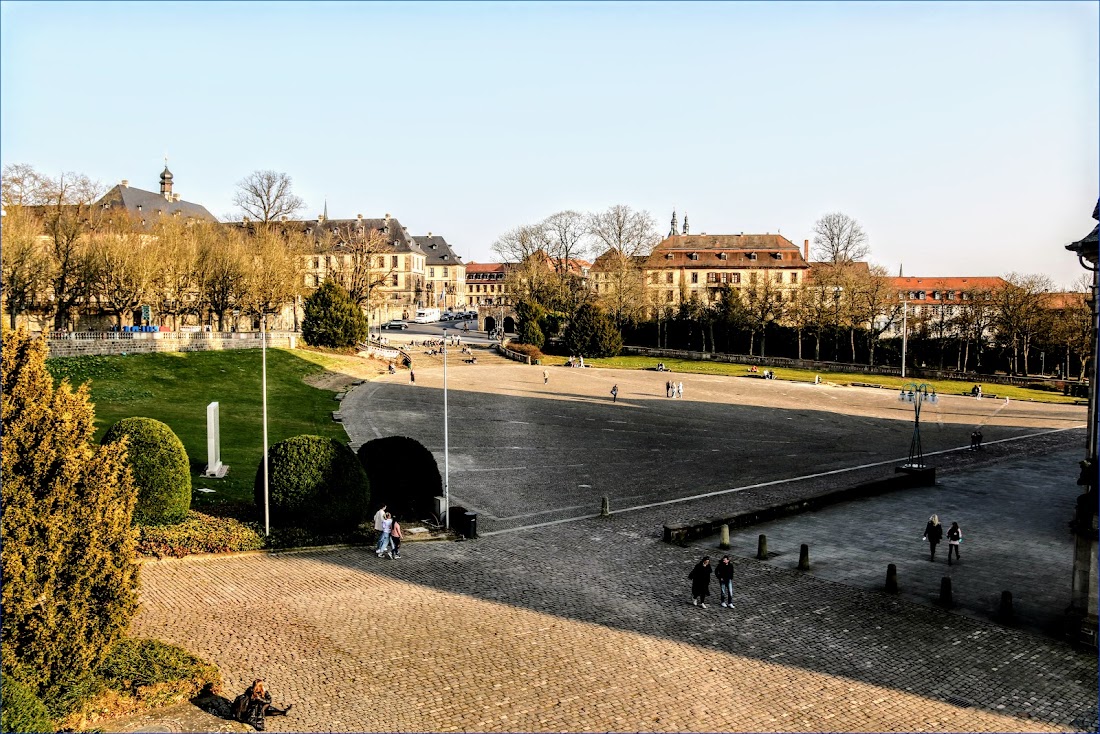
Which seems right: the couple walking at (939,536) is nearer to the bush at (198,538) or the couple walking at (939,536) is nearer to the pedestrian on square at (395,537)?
the pedestrian on square at (395,537)

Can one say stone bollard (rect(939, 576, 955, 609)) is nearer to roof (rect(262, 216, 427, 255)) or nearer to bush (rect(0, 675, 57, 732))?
bush (rect(0, 675, 57, 732))

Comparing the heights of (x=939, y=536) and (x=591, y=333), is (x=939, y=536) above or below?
below

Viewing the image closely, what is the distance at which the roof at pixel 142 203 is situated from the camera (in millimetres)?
94812

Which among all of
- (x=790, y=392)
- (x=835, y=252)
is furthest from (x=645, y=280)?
(x=790, y=392)

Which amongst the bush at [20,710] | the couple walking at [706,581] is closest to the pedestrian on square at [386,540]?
the couple walking at [706,581]

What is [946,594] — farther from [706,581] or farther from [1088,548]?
[706,581]

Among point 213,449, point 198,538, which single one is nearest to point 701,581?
point 198,538

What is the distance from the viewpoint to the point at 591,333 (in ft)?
286

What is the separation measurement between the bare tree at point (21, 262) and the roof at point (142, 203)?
4060cm

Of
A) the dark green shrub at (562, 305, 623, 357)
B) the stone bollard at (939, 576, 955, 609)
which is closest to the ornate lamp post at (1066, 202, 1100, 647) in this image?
the stone bollard at (939, 576, 955, 609)

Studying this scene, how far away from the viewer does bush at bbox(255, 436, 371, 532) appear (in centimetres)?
2189

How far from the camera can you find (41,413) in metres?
11.6

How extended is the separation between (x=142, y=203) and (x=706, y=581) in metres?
102

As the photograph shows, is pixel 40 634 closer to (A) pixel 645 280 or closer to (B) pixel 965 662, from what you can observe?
(B) pixel 965 662
